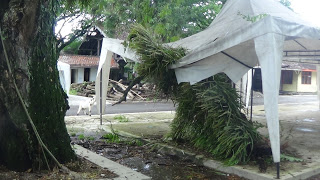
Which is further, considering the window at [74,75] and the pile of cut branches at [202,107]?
the window at [74,75]

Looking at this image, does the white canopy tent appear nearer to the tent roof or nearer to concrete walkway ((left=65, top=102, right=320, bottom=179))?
the tent roof

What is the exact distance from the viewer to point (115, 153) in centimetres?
762

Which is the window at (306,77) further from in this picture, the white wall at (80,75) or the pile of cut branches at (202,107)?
the pile of cut branches at (202,107)

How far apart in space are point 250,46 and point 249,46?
2 cm

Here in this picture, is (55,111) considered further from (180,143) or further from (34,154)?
(180,143)

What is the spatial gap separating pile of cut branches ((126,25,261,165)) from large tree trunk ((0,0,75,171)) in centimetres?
254

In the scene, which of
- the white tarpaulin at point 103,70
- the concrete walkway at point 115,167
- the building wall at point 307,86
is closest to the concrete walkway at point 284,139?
the white tarpaulin at point 103,70

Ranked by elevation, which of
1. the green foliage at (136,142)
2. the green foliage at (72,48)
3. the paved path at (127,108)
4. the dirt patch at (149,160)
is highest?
the green foliage at (72,48)

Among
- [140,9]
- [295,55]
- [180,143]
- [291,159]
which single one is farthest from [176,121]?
[295,55]

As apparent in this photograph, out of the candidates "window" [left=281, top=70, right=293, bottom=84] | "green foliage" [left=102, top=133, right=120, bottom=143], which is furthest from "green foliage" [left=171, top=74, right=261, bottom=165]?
"window" [left=281, top=70, right=293, bottom=84]

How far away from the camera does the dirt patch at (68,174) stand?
4.86 metres

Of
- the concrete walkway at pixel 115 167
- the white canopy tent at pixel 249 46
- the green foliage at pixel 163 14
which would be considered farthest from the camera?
the green foliage at pixel 163 14

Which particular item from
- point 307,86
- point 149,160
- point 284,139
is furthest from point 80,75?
point 149,160

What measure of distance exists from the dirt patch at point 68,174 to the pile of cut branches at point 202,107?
2.39 meters
